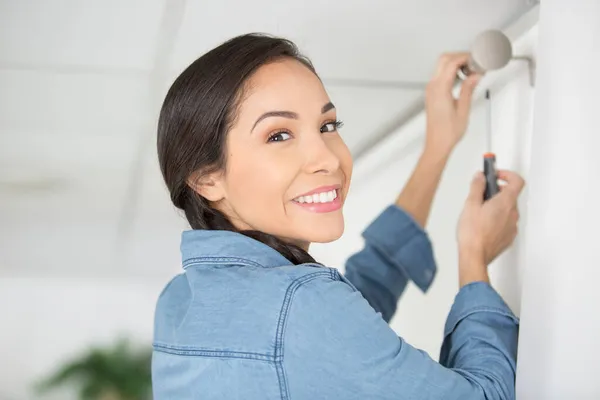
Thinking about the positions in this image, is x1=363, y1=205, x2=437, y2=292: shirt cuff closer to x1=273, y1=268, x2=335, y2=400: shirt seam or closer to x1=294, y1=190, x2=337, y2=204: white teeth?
x1=294, y1=190, x2=337, y2=204: white teeth

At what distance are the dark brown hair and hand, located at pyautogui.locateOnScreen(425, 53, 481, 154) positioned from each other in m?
0.36

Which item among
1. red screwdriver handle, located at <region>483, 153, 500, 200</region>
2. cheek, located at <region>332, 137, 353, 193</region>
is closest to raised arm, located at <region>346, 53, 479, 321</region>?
red screwdriver handle, located at <region>483, 153, 500, 200</region>

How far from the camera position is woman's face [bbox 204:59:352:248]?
89 cm

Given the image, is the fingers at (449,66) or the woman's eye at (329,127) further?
the fingers at (449,66)

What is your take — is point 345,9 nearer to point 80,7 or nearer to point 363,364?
point 80,7

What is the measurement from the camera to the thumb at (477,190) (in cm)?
114

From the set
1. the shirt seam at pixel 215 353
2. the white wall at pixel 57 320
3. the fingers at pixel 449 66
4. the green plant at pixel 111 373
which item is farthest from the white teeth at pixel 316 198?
the green plant at pixel 111 373

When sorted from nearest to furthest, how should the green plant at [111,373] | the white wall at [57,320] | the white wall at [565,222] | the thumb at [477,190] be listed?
the white wall at [565,222], the thumb at [477,190], the white wall at [57,320], the green plant at [111,373]

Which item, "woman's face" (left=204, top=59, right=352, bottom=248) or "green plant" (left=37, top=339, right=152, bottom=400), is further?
"green plant" (left=37, top=339, right=152, bottom=400)

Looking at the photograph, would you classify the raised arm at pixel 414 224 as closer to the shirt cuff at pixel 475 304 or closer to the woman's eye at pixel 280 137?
the shirt cuff at pixel 475 304

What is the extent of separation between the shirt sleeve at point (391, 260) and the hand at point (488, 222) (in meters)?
0.17

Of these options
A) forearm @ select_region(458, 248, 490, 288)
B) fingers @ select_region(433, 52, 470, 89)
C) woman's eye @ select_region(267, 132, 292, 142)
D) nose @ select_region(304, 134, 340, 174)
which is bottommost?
forearm @ select_region(458, 248, 490, 288)

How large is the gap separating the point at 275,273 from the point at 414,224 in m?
0.53

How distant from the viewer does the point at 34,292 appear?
136 inches
